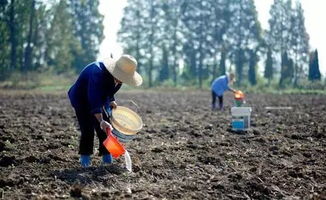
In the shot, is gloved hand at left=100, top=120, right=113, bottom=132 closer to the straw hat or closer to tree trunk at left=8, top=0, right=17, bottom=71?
the straw hat

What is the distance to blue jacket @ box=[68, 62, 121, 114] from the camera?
6057 millimetres

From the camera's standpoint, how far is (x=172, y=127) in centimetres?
1129

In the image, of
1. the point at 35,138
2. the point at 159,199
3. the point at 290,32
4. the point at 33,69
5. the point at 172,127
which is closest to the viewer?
the point at 159,199

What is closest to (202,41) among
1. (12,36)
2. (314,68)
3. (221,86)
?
(314,68)

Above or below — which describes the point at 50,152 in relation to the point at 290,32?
below

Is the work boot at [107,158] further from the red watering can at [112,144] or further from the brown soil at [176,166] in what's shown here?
the red watering can at [112,144]

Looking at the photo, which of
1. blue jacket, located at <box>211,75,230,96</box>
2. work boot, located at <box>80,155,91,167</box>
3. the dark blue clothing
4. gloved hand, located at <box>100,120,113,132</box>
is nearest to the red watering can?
gloved hand, located at <box>100,120,113,132</box>

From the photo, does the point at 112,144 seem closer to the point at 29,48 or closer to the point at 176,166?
the point at 176,166

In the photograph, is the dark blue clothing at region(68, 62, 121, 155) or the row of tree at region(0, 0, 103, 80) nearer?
the dark blue clothing at region(68, 62, 121, 155)

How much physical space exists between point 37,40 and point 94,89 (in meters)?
41.6

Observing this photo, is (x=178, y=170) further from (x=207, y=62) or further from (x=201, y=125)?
(x=207, y=62)

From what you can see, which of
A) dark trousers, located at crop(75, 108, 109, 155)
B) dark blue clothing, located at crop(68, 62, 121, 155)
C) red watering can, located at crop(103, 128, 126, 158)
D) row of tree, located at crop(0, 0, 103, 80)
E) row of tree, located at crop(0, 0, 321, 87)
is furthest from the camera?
row of tree, located at crop(0, 0, 321, 87)

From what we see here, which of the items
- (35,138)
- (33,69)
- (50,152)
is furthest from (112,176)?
(33,69)

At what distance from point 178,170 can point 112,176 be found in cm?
100
